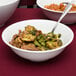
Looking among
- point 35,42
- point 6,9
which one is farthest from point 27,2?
point 35,42

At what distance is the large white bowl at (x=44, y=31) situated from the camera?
24.4 inches

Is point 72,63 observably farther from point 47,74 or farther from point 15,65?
point 15,65

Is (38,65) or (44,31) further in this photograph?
(44,31)

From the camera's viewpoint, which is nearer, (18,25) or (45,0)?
(18,25)

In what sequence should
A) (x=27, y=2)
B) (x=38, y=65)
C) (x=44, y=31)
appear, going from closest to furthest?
(x=38, y=65), (x=44, y=31), (x=27, y=2)

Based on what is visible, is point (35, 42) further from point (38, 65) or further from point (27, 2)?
point (27, 2)

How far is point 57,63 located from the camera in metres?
0.70

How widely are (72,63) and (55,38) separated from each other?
123 millimetres

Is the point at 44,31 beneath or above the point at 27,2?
above

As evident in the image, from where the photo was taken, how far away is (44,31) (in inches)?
34.1

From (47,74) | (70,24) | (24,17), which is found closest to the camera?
(47,74)

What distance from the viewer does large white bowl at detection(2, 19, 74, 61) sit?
62 cm

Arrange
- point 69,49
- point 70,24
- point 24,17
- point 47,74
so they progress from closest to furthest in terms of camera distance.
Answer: point 47,74
point 69,49
point 70,24
point 24,17

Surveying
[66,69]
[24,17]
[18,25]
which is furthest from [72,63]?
[24,17]
